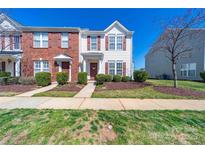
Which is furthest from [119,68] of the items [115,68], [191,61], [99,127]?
[99,127]

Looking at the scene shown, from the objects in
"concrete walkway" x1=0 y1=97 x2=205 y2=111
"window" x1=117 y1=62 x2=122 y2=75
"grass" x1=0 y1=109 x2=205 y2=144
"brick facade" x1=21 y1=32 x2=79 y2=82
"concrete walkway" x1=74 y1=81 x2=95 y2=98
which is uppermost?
"brick facade" x1=21 y1=32 x2=79 y2=82

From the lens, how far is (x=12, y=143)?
357 cm

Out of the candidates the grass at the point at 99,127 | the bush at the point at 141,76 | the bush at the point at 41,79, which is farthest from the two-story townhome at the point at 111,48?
the grass at the point at 99,127

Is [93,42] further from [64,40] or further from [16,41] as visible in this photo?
[16,41]

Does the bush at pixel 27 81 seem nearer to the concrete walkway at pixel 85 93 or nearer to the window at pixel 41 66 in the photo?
the window at pixel 41 66

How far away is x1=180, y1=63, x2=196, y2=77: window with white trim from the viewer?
22.1m

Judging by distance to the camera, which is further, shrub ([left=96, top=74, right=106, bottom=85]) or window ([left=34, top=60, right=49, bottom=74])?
window ([left=34, top=60, right=49, bottom=74])

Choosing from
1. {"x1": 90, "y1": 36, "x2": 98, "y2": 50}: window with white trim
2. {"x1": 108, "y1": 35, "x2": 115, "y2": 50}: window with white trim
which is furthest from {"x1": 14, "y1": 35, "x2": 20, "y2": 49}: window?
{"x1": 108, "y1": 35, "x2": 115, "y2": 50}: window with white trim

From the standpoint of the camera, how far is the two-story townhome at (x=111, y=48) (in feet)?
58.2

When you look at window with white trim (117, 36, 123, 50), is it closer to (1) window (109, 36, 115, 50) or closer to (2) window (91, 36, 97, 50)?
(1) window (109, 36, 115, 50)

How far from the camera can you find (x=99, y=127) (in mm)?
4297

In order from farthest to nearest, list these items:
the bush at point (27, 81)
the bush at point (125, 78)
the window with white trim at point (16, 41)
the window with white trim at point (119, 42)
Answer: the window with white trim at point (119, 42)
the window with white trim at point (16, 41)
the bush at point (125, 78)
the bush at point (27, 81)

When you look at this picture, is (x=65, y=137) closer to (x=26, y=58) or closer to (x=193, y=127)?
(x=193, y=127)
